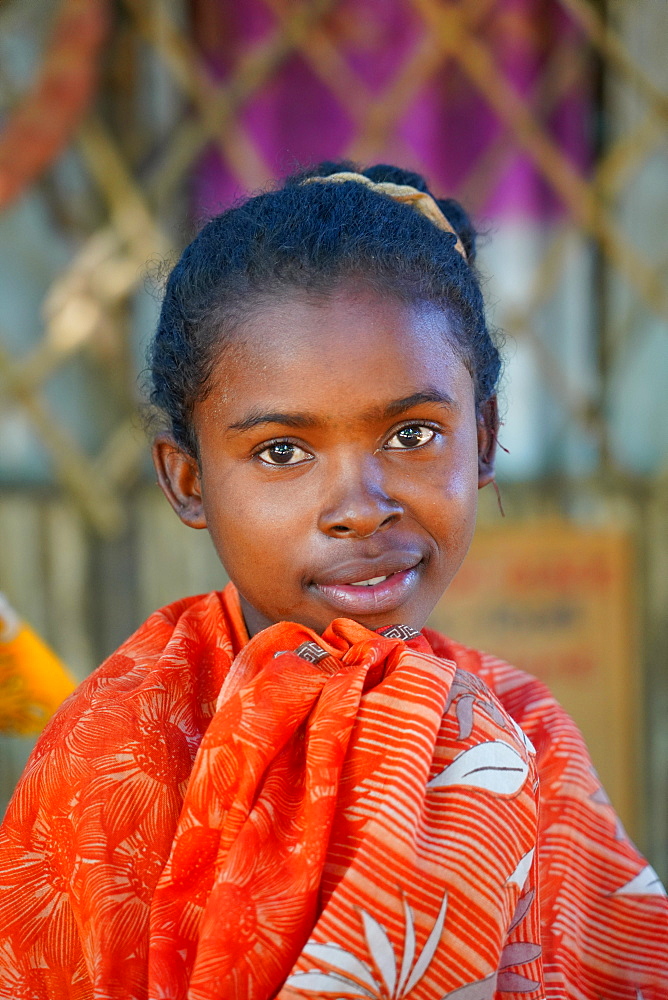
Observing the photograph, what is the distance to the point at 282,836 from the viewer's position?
51 cm

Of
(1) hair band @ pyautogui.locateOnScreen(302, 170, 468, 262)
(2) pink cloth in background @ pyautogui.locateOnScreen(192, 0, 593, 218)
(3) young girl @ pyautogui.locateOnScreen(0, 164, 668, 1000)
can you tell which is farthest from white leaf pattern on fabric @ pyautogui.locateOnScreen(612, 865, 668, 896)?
(2) pink cloth in background @ pyautogui.locateOnScreen(192, 0, 593, 218)

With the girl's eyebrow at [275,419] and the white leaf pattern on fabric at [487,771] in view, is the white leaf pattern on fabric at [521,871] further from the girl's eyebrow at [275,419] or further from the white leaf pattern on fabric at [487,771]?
the girl's eyebrow at [275,419]

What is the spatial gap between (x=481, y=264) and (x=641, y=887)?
124 cm

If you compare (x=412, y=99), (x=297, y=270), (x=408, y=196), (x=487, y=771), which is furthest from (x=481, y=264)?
(x=487, y=771)

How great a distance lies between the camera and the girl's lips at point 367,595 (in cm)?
57

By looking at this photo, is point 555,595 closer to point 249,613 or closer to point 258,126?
point 258,126

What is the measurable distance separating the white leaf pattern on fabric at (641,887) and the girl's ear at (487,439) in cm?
28

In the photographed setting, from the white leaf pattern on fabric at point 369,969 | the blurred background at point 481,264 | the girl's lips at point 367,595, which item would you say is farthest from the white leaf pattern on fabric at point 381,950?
the blurred background at point 481,264

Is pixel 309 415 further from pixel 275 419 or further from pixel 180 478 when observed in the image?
pixel 180 478

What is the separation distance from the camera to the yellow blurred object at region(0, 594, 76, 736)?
2.75 ft


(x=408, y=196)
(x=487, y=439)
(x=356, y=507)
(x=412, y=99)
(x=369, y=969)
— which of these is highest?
(x=412, y=99)

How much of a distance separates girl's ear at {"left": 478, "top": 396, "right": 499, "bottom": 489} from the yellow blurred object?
401mm

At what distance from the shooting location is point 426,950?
19.0 inches

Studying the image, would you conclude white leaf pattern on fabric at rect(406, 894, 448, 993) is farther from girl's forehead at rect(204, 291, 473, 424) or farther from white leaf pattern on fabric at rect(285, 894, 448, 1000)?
girl's forehead at rect(204, 291, 473, 424)
